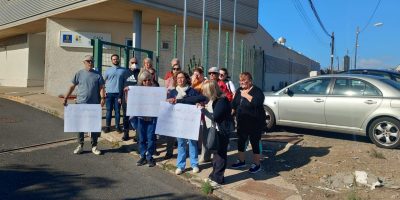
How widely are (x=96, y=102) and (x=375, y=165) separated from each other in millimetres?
5069

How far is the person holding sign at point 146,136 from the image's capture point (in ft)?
20.6

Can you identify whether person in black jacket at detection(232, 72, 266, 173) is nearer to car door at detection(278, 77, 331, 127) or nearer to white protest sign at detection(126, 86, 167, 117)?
white protest sign at detection(126, 86, 167, 117)

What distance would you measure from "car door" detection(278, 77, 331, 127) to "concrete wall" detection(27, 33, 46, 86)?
46.3 ft

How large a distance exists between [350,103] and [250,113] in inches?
134

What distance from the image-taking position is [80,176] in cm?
561

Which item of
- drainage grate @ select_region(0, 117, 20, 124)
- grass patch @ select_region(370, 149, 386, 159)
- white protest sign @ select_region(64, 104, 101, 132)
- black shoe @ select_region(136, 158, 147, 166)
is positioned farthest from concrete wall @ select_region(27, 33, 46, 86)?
grass patch @ select_region(370, 149, 386, 159)

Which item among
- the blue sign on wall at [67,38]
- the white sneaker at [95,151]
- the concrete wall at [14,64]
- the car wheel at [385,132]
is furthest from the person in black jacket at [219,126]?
the concrete wall at [14,64]

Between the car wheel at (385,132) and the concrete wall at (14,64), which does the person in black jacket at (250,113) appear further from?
the concrete wall at (14,64)

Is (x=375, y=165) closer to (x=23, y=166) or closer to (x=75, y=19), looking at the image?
(x=23, y=166)

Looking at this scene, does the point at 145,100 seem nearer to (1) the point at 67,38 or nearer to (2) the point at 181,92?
(2) the point at 181,92

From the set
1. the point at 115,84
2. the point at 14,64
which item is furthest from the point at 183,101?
the point at 14,64

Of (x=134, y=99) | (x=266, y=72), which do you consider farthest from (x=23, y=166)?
(x=266, y=72)

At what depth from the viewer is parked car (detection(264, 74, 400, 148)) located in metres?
7.96

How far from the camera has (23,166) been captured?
5.96m
